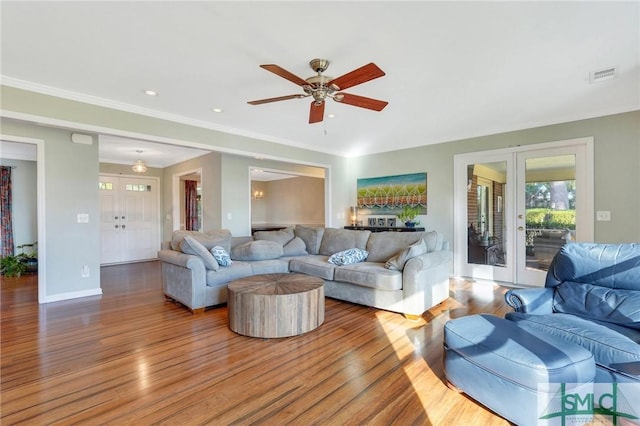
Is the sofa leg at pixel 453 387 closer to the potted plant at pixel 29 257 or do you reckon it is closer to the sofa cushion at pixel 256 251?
the sofa cushion at pixel 256 251

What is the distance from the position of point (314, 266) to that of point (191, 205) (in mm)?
5428

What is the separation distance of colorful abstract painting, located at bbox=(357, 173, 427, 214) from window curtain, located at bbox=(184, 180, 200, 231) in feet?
15.1

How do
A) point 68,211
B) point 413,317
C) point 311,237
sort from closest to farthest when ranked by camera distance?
point 413,317 < point 68,211 < point 311,237

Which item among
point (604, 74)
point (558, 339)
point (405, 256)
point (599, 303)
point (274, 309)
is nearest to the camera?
point (558, 339)

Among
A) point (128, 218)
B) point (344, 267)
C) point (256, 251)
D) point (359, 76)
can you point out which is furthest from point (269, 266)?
point (128, 218)

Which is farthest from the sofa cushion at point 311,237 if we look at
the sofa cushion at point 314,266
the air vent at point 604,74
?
the air vent at point 604,74

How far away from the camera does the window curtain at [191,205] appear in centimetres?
815

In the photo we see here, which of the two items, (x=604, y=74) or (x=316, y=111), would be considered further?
(x=316, y=111)

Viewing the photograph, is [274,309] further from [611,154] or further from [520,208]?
[611,154]

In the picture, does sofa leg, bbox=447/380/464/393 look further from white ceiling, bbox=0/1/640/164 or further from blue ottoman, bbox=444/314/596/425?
white ceiling, bbox=0/1/640/164

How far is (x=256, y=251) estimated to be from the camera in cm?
431

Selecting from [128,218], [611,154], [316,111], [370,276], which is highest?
[316,111]

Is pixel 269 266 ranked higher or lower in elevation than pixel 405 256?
lower

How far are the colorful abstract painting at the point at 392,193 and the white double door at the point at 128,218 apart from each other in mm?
5423
